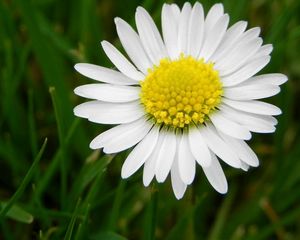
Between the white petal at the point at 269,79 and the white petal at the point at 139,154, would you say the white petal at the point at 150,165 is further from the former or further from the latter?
the white petal at the point at 269,79

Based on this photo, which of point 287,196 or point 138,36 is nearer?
point 138,36

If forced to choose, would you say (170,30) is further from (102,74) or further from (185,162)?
(185,162)

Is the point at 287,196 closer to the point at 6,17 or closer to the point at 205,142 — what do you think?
the point at 205,142

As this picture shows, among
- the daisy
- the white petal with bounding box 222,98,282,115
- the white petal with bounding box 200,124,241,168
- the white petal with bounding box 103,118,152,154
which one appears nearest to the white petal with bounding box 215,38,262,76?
the daisy

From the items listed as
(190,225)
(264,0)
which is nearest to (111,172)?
(190,225)

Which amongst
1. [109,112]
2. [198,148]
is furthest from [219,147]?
[109,112]

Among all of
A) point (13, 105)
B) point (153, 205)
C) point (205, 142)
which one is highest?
point (13, 105)

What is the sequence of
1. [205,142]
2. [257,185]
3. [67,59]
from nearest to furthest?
1. [205,142]
2. [257,185]
3. [67,59]
